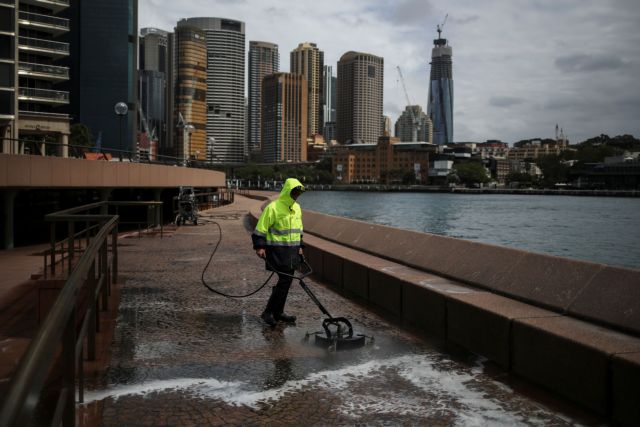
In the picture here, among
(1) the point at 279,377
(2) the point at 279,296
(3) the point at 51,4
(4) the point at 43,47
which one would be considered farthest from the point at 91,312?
(3) the point at 51,4

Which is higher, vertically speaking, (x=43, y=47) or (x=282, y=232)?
(x=43, y=47)

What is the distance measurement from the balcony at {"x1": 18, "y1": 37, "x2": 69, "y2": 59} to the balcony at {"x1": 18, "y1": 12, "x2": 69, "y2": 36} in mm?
1322

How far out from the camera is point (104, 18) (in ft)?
356

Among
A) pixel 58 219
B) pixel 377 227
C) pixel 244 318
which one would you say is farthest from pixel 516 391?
pixel 377 227

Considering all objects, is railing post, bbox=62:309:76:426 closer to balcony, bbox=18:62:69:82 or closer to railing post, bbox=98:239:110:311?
railing post, bbox=98:239:110:311

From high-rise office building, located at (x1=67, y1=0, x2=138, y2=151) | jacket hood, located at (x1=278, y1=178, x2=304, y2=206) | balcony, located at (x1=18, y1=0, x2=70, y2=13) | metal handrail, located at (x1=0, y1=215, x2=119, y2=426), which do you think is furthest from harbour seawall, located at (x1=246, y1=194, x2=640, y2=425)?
high-rise office building, located at (x1=67, y1=0, x2=138, y2=151)

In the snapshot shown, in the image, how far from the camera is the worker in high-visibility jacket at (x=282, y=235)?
25.8 ft

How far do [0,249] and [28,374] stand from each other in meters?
21.5

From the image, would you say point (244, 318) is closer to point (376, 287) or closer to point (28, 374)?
point (376, 287)

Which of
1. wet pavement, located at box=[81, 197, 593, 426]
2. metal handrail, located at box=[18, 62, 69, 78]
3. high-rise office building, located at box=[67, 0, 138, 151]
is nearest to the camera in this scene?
wet pavement, located at box=[81, 197, 593, 426]

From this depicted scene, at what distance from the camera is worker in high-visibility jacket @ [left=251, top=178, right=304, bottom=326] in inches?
Result: 310

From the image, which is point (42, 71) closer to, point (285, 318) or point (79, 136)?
point (79, 136)

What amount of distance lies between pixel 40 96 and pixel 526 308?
6869 cm

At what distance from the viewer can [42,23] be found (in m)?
67.6
